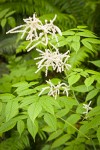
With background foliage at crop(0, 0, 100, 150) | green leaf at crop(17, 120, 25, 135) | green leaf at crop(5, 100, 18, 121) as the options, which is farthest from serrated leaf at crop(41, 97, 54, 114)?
green leaf at crop(17, 120, 25, 135)

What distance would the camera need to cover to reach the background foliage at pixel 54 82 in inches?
51.1

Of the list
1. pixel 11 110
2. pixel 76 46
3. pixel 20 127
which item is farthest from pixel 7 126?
pixel 76 46

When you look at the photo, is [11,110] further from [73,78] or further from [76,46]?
[76,46]

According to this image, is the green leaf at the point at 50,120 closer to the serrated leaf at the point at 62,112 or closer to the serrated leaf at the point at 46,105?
the serrated leaf at the point at 46,105

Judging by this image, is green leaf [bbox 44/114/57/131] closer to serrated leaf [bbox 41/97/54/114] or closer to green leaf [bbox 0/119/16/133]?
serrated leaf [bbox 41/97/54/114]

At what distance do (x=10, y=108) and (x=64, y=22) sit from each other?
281 centimetres

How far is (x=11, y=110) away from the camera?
1.23 metres

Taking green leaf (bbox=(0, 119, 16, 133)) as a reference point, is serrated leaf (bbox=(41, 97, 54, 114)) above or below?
above

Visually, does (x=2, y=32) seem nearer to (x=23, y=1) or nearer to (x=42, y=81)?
(x=23, y=1)

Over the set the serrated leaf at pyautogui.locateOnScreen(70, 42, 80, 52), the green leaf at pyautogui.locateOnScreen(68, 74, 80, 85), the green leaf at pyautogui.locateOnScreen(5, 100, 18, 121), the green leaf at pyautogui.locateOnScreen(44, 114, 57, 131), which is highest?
the serrated leaf at pyautogui.locateOnScreen(70, 42, 80, 52)

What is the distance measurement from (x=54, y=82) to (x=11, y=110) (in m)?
0.32

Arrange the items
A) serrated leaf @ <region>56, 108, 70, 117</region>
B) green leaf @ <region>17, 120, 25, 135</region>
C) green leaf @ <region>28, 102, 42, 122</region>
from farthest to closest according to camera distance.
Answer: serrated leaf @ <region>56, 108, 70, 117</region>
green leaf @ <region>17, 120, 25, 135</region>
green leaf @ <region>28, 102, 42, 122</region>

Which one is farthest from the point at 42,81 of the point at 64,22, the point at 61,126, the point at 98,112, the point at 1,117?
the point at 98,112

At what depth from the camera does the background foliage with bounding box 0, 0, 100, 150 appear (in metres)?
1.30
